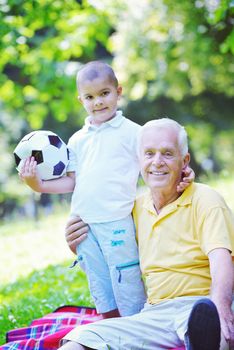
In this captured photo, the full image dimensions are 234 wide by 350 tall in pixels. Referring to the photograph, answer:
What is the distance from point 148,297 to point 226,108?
62.6ft

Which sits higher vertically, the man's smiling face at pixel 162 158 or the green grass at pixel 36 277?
the man's smiling face at pixel 162 158

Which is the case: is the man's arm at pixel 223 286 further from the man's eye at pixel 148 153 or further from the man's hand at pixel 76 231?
the man's hand at pixel 76 231

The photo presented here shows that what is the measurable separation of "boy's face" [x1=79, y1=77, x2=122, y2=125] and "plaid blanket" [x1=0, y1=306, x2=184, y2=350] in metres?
1.38

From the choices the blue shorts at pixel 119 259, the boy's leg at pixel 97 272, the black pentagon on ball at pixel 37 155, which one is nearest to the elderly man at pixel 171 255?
the blue shorts at pixel 119 259

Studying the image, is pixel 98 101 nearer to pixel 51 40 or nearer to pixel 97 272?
pixel 97 272

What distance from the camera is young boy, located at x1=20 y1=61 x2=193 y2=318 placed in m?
4.18

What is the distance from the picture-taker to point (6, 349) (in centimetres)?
405

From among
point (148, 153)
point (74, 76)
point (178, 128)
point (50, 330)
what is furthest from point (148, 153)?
point (74, 76)

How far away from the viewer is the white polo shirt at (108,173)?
421 cm

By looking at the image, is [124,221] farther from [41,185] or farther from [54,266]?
[54,266]

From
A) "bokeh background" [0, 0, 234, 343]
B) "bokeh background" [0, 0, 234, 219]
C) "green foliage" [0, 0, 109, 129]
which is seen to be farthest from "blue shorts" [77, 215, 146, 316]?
"green foliage" [0, 0, 109, 129]

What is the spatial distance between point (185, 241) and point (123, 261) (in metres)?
0.51

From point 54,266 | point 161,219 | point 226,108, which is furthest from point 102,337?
point 226,108

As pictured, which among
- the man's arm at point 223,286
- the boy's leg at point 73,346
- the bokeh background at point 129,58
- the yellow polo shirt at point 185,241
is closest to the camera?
the man's arm at point 223,286
